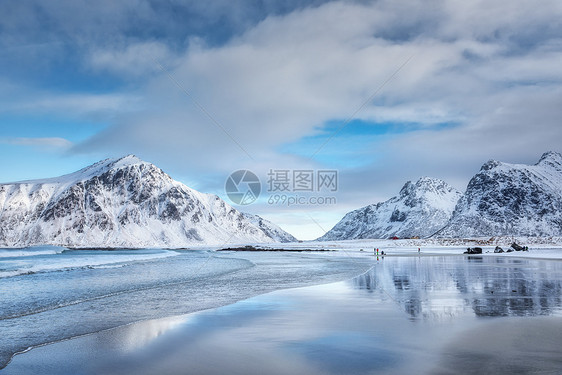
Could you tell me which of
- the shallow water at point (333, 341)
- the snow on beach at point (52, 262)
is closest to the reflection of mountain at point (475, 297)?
the shallow water at point (333, 341)

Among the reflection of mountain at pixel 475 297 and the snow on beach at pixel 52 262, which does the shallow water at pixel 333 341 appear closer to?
the reflection of mountain at pixel 475 297

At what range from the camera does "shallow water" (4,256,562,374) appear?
7.01 meters

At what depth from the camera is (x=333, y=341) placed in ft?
29.2

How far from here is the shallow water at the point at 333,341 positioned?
7012 mm

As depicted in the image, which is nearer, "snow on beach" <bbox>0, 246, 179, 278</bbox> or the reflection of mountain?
the reflection of mountain

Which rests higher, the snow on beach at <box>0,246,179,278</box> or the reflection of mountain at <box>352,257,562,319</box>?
the reflection of mountain at <box>352,257,562,319</box>

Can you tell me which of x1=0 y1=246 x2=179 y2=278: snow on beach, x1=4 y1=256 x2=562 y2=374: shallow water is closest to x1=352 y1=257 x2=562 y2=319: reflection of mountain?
x1=4 y1=256 x2=562 y2=374: shallow water

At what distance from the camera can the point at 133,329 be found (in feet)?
34.8

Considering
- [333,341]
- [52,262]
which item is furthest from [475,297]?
[52,262]

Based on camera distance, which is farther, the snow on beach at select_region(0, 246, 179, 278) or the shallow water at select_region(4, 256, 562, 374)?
the snow on beach at select_region(0, 246, 179, 278)

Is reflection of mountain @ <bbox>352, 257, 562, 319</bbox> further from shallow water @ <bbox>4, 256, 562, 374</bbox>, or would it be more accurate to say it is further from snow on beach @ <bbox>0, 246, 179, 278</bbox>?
snow on beach @ <bbox>0, 246, 179, 278</bbox>

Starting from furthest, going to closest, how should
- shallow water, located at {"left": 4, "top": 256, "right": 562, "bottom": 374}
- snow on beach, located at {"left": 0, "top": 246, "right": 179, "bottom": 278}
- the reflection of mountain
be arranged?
1. snow on beach, located at {"left": 0, "top": 246, "right": 179, "bottom": 278}
2. the reflection of mountain
3. shallow water, located at {"left": 4, "top": 256, "right": 562, "bottom": 374}

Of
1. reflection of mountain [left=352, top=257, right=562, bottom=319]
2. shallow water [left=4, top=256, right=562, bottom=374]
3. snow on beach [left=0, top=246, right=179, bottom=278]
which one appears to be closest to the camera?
shallow water [left=4, top=256, right=562, bottom=374]

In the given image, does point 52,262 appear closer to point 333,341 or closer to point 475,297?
point 475,297
